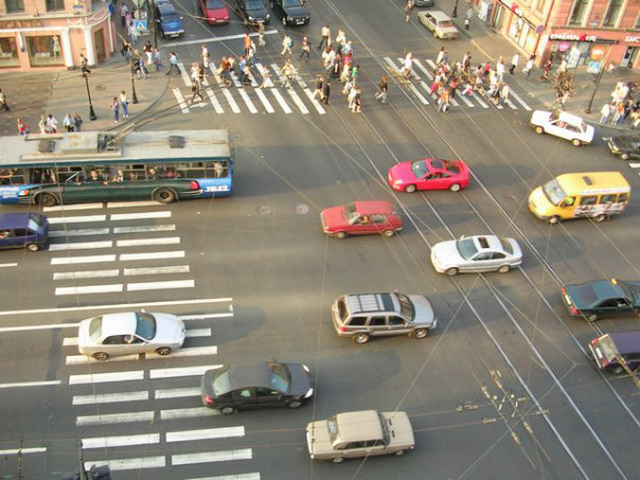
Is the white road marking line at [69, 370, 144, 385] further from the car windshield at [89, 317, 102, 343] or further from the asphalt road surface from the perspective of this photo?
the car windshield at [89, 317, 102, 343]

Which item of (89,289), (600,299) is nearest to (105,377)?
(89,289)

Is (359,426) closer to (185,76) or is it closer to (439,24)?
(185,76)

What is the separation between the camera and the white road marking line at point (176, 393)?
2347 centimetres

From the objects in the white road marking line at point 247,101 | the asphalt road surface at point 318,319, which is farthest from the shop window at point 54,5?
the white road marking line at point 247,101

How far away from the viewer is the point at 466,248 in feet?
94.6

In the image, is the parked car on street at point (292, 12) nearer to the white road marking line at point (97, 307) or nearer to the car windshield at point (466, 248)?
the car windshield at point (466, 248)

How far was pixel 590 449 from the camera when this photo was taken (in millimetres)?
22719

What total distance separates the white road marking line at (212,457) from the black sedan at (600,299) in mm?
14546

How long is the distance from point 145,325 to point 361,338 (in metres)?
8.19

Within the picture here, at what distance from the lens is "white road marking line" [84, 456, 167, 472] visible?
21.3 metres

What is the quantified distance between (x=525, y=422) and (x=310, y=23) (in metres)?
34.5

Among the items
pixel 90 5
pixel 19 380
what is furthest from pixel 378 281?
pixel 90 5

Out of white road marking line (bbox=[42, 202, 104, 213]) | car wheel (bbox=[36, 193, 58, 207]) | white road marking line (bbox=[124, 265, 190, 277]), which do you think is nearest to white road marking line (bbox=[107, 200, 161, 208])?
white road marking line (bbox=[42, 202, 104, 213])

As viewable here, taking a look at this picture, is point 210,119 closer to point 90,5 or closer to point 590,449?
point 90,5
